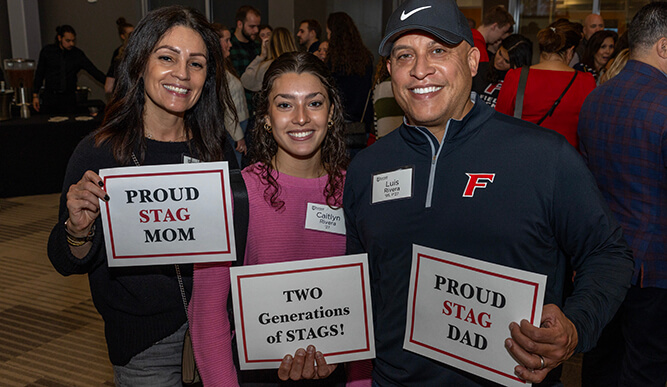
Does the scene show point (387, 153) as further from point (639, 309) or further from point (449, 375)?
point (639, 309)

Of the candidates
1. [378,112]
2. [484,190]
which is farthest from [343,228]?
[378,112]

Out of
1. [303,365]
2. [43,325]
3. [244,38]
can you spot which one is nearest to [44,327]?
[43,325]

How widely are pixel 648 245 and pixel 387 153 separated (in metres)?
1.34

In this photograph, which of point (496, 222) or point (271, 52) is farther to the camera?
point (271, 52)

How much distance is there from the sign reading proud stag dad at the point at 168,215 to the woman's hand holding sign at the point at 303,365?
309 millimetres

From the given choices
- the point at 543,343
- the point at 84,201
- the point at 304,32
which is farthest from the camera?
Result: the point at 304,32

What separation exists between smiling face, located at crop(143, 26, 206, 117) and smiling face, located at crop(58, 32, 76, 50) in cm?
701

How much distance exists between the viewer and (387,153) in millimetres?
1469

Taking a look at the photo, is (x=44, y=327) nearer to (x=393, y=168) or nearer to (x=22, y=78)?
(x=393, y=168)

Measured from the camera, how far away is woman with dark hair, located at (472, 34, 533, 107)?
12.3 ft

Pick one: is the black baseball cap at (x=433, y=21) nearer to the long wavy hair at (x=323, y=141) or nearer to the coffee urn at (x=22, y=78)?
the long wavy hair at (x=323, y=141)

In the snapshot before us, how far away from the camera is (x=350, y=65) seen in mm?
4812

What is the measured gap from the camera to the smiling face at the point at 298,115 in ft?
5.77

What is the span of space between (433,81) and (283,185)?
60 centimetres
